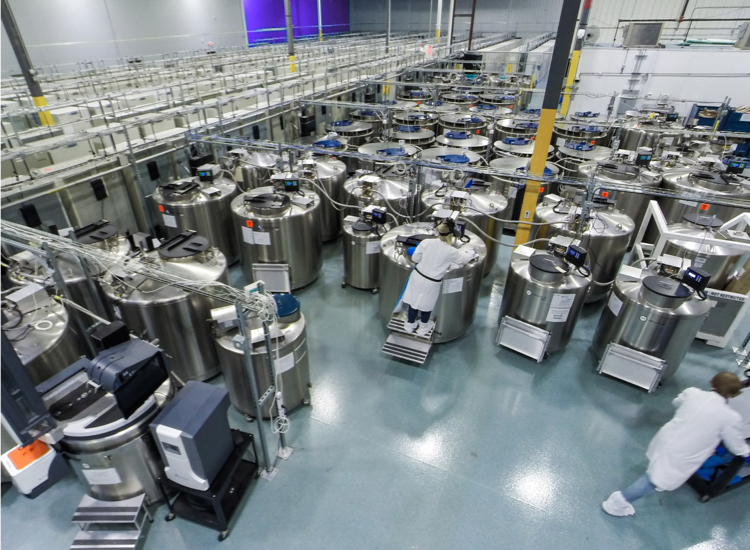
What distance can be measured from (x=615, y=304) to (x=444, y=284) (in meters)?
1.76

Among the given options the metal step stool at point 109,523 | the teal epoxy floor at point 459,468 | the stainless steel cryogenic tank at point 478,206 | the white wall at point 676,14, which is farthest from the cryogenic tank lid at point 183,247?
the white wall at point 676,14

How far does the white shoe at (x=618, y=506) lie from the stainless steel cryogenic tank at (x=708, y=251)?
301cm

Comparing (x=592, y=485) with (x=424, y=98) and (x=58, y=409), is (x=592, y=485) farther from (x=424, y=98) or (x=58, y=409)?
(x=424, y=98)

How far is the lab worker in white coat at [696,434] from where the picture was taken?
98.0 inches

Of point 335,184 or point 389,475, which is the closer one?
point 389,475

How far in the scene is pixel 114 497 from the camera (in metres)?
2.94

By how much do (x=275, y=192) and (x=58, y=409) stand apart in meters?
3.38

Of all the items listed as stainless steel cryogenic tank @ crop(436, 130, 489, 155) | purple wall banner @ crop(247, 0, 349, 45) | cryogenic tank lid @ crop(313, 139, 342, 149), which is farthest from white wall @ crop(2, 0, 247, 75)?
stainless steel cryogenic tank @ crop(436, 130, 489, 155)

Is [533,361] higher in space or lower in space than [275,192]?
lower

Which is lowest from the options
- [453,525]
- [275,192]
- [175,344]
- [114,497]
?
[453,525]

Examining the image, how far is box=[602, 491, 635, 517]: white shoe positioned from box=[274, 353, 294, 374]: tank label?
2.78 meters

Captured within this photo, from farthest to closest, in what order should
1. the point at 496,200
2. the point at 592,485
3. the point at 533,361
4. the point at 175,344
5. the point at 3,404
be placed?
1. the point at 496,200
2. the point at 533,361
3. the point at 175,344
4. the point at 592,485
5. the point at 3,404

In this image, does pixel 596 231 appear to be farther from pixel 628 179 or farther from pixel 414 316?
pixel 414 316

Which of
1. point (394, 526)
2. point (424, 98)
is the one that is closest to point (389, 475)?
point (394, 526)
